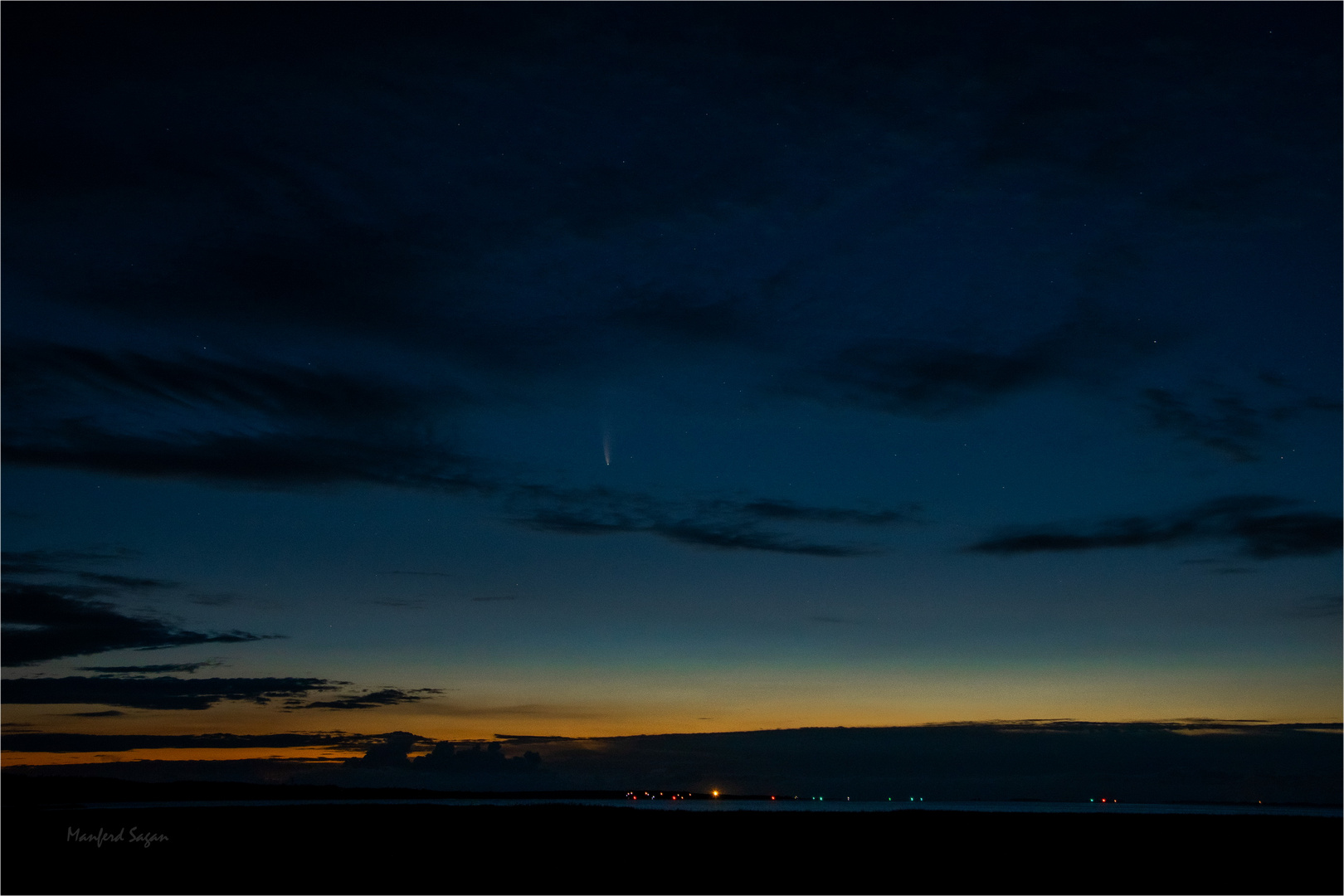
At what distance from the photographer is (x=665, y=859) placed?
37.8 metres

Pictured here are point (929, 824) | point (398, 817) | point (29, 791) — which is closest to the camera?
point (929, 824)

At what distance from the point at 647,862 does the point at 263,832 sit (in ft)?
88.1

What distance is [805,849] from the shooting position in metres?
41.4

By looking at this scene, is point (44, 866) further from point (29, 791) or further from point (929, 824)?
point (29, 791)

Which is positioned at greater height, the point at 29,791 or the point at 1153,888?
the point at 1153,888

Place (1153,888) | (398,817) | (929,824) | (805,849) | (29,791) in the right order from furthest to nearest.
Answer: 1. (29,791)
2. (398,817)
3. (929,824)
4. (805,849)
5. (1153,888)

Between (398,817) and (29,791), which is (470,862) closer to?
(398,817)

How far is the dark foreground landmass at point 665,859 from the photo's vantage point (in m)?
30.4

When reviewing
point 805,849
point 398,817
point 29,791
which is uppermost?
point 805,849

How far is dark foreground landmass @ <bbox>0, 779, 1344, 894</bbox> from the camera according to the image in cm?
3042

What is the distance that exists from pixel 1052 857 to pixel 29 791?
642 feet

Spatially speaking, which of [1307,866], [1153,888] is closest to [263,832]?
[1153,888]

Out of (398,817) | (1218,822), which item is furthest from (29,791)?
(1218,822)

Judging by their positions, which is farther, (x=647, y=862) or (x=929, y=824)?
(x=929, y=824)
